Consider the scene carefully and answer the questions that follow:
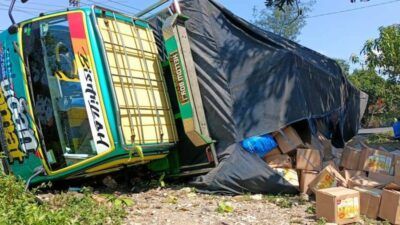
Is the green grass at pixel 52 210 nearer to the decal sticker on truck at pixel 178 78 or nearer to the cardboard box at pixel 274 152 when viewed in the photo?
the decal sticker on truck at pixel 178 78

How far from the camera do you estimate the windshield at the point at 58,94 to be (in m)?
5.50

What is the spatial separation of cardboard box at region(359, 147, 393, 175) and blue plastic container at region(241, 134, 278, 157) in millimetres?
1264

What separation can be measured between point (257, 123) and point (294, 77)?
883 millimetres

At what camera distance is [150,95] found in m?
6.11

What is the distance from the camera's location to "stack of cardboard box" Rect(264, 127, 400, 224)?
4934mm

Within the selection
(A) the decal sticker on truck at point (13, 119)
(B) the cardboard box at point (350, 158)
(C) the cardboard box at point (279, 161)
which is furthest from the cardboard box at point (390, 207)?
(A) the decal sticker on truck at point (13, 119)

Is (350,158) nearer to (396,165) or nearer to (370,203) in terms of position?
(396,165)

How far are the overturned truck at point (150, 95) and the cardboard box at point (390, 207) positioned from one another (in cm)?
118

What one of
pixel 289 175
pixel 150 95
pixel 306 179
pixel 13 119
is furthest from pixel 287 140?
pixel 13 119

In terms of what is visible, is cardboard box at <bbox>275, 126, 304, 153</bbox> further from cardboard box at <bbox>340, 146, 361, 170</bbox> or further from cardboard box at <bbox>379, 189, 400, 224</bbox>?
cardboard box at <bbox>379, 189, 400, 224</bbox>

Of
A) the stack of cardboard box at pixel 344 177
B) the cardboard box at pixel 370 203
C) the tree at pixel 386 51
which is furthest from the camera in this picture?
the tree at pixel 386 51

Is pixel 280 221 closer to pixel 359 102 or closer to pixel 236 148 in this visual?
pixel 236 148

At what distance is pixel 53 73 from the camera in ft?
18.3

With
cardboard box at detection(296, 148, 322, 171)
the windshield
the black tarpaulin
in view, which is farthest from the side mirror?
cardboard box at detection(296, 148, 322, 171)
